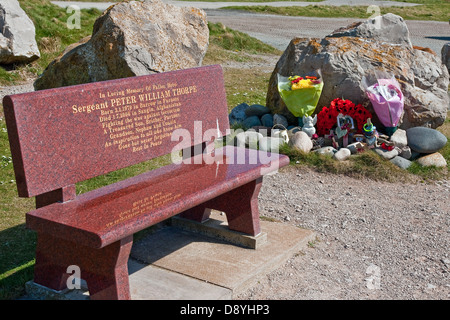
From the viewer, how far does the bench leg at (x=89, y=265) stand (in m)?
3.25

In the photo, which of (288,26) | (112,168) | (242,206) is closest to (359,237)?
(242,206)

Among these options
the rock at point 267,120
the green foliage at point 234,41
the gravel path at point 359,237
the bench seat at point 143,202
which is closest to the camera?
the bench seat at point 143,202

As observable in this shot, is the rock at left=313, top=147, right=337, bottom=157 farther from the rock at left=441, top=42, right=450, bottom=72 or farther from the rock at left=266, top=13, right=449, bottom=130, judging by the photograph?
the rock at left=441, top=42, right=450, bottom=72

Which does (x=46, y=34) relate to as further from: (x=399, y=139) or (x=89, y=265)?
(x=89, y=265)

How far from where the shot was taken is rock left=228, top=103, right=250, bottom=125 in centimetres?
753

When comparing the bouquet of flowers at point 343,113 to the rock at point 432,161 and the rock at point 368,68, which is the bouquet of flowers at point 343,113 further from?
the rock at point 432,161

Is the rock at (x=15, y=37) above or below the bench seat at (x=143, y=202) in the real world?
above

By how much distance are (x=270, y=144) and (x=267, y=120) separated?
79cm

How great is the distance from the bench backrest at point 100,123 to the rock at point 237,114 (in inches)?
113

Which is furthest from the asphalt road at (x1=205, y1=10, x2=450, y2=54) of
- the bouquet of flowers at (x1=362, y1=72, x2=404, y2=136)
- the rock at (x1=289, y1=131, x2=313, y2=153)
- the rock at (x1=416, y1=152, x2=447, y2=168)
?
the rock at (x1=416, y1=152, x2=447, y2=168)

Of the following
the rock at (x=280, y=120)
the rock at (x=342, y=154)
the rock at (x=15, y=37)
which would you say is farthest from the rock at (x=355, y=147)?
the rock at (x=15, y=37)

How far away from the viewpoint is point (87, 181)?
18.5 feet

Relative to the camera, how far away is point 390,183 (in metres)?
5.91
